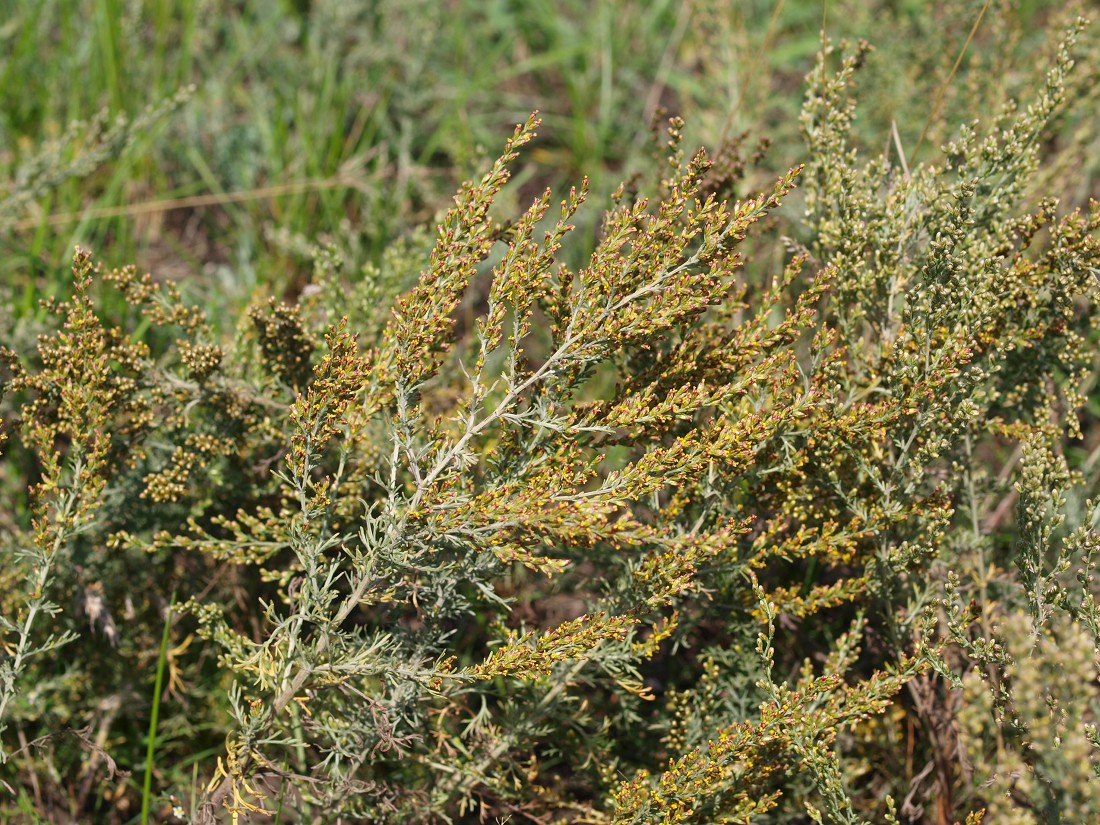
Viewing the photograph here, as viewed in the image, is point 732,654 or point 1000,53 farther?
point 1000,53

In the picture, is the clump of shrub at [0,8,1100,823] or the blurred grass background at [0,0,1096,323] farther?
the blurred grass background at [0,0,1096,323]

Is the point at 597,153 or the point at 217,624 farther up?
the point at 597,153

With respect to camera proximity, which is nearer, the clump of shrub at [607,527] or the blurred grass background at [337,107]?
the clump of shrub at [607,527]

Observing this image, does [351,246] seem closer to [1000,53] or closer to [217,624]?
[217,624]

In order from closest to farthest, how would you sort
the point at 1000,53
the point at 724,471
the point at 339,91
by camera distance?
the point at 724,471 < the point at 1000,53 < the point at 339,91

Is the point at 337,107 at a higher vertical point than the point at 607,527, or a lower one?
higher

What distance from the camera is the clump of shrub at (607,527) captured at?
228 cm

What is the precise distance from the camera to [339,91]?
4891mm

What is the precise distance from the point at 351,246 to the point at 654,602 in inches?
102

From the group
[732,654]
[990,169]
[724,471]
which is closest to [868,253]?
[990,169]

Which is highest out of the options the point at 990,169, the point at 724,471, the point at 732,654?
the point at 990,169

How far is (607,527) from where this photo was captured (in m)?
2.09

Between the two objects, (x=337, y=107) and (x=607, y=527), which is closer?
(x=607, y=527)

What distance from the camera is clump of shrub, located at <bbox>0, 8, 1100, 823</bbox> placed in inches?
89.7
